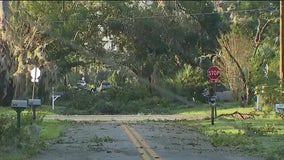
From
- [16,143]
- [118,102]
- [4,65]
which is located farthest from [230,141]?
[118,102]

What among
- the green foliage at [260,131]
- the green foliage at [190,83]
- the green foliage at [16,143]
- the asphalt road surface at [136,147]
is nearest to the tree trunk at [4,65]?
the green foliage at [190,83]

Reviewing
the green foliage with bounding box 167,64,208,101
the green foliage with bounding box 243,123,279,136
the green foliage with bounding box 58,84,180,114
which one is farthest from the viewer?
Result: the green foliage with bounding box 167,64,208,101

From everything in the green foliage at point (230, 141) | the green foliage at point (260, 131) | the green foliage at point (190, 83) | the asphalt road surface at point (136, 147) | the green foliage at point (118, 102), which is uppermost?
the green foliage at point (190, 83)

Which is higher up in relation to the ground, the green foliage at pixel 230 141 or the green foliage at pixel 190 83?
the green foliage at pixel 190 83

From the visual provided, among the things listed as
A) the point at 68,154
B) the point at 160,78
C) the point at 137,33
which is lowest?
the point at 68,154

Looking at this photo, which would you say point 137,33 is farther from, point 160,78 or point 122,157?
point 122,157

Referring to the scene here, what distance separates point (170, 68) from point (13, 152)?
4032 cm

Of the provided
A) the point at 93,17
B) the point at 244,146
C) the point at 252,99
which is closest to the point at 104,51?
the point at 93,17

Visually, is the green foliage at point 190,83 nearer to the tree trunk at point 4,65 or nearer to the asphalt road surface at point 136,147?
the tree trunk at point 4,65

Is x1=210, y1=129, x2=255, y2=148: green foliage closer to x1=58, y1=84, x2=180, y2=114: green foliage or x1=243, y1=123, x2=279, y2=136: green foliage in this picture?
x1=243, y1=123, x2=279, y2=136: green foliage

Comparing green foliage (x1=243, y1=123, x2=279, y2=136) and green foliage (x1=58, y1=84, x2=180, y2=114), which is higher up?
green foliage (x1=58, y1=84, x2=180, y2=114)

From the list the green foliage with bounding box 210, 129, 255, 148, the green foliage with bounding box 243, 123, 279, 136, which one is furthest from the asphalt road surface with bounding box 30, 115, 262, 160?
the green foliage with bounding box 243, 123, 279, 136

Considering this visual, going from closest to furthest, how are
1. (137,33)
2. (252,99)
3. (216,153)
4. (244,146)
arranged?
1. (216,153)
2. (244,146)
3. (252,99)
4. (137,33)

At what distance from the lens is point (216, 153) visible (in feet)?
50.1
